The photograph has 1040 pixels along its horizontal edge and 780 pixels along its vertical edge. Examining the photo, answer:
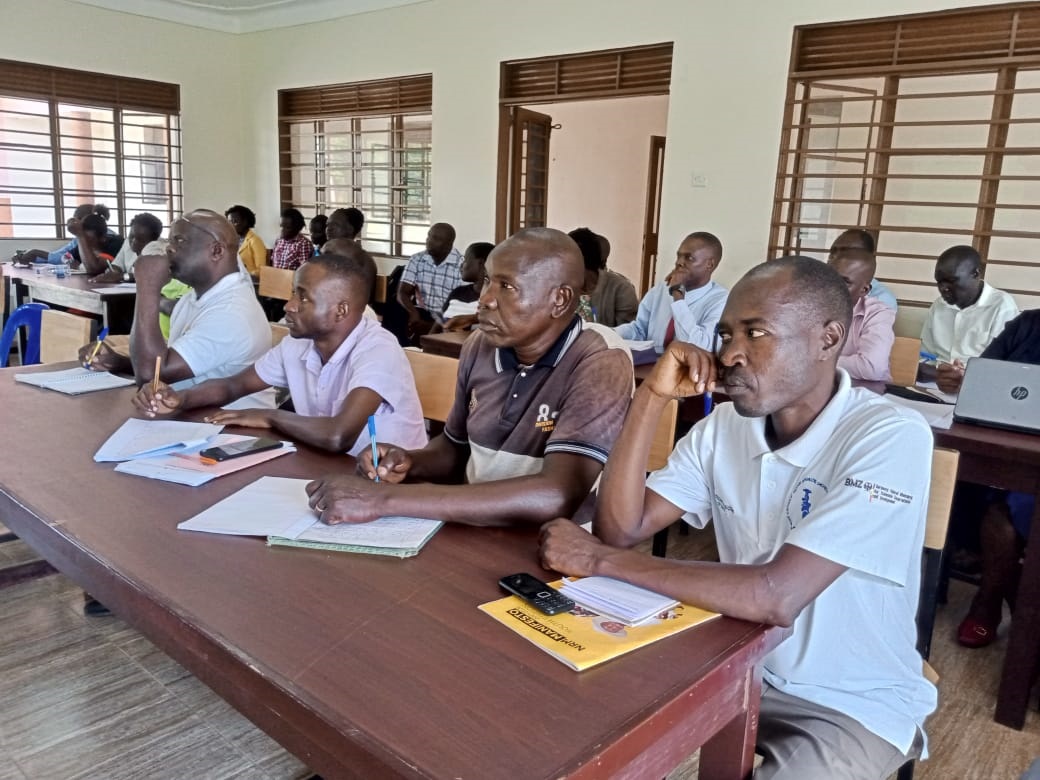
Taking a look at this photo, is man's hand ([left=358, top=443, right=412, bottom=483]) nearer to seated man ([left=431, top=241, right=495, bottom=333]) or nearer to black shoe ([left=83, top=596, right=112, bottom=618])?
black shoe ([left=83, top=596, right=112, bottom=618])

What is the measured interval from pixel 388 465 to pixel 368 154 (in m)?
6.45

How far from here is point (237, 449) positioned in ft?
5.79

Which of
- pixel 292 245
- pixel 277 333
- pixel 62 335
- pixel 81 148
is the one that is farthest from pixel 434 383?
pixel 81 148

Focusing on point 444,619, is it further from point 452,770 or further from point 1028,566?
point 1028,566

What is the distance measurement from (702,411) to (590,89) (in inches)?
135

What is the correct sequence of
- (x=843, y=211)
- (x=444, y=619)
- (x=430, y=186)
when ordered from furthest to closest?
(x=430, y=186) → (x=843, y=211) → (x=444, y=619)

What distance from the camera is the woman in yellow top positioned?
7613 millimetres

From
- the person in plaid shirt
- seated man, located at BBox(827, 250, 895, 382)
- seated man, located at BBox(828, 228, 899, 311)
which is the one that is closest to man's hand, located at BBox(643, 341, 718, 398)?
seated man, located at BBox(827, 250, 895, 382)

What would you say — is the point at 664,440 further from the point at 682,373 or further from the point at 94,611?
the point at 94,611

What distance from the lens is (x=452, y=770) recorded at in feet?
2.51

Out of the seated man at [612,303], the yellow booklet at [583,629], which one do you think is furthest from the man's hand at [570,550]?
the seated man at [612,303]

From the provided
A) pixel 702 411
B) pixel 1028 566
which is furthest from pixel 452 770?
pixel 702 411

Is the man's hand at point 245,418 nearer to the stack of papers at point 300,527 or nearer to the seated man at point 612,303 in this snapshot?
the stack of papers at point 300,527

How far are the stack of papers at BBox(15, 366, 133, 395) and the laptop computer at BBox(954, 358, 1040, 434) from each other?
8.32 ft
